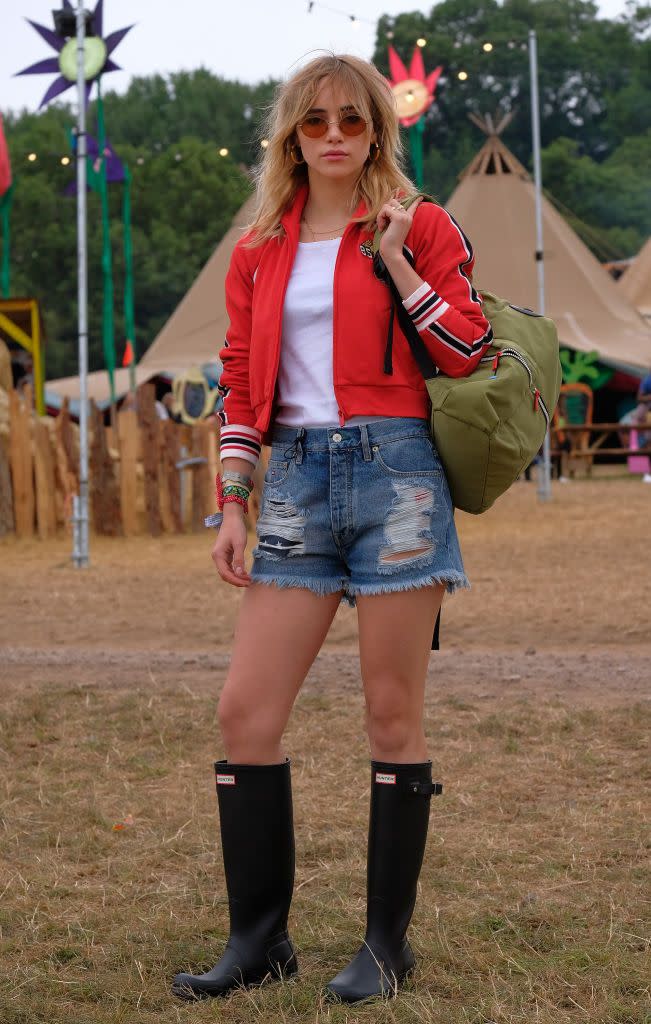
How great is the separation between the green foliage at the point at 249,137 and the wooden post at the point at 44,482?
81.7ft

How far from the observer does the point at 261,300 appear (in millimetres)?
2664

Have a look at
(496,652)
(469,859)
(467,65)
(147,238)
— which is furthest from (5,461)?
(467,65)

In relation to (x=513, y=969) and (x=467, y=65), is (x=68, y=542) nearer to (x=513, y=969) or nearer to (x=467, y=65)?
(x=513, y=969)

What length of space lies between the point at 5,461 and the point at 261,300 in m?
10.6

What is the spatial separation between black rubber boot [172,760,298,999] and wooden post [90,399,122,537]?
10.3m

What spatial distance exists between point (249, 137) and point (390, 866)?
1562 inches

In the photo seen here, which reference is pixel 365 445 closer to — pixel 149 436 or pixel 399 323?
pixel 399 323

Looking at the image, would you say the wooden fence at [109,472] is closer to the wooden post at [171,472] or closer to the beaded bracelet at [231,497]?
the wooden post at [171,472]

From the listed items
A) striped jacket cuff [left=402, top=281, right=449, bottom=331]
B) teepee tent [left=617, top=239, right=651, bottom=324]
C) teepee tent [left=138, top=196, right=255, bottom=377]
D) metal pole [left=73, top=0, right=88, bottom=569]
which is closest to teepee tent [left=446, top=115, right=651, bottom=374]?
teepee tent [left=617, top=239, right=651, bottom=324]

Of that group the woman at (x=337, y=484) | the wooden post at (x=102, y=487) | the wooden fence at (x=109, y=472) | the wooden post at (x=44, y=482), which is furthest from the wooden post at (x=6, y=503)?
the woman at (x=337, y=484)

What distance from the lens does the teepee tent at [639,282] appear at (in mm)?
29969

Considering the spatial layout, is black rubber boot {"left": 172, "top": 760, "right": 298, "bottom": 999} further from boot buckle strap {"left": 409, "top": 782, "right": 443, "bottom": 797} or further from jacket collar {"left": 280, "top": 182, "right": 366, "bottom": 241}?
jacket collar {"left": 280, "top": 182, "right": 366, "bottom": 241}

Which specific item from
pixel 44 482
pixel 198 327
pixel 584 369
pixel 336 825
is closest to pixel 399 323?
pixel 336 825

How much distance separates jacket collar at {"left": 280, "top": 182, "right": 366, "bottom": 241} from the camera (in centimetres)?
268
